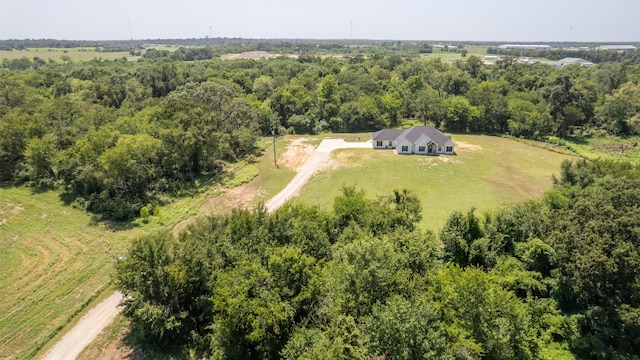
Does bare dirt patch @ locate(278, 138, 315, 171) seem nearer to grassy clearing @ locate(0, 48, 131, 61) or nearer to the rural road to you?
the rural road

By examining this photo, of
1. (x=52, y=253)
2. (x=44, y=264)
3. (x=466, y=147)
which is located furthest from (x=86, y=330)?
(x=466, y=147)

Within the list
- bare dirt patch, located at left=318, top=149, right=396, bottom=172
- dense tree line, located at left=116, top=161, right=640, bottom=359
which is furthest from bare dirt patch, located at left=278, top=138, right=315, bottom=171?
dense tree line, located at left=116, top=161, right=640, bottom=359

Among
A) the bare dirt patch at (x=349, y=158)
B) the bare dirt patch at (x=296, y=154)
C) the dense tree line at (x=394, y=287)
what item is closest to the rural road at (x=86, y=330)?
the dense tree line at (x=394, y=287)

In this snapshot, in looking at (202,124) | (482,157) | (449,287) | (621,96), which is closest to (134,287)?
(449,287)

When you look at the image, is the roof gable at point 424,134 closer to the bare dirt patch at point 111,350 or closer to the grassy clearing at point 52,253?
the grassy clearing at point 52,253

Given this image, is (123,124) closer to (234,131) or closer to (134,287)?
(234,131)

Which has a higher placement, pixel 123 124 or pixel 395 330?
pixel 123 124

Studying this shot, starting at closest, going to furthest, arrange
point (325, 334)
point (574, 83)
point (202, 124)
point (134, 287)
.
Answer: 1. point (325, 334)
2. point (134, 287)
3. point (202, 124)
4. point (574, 83)
